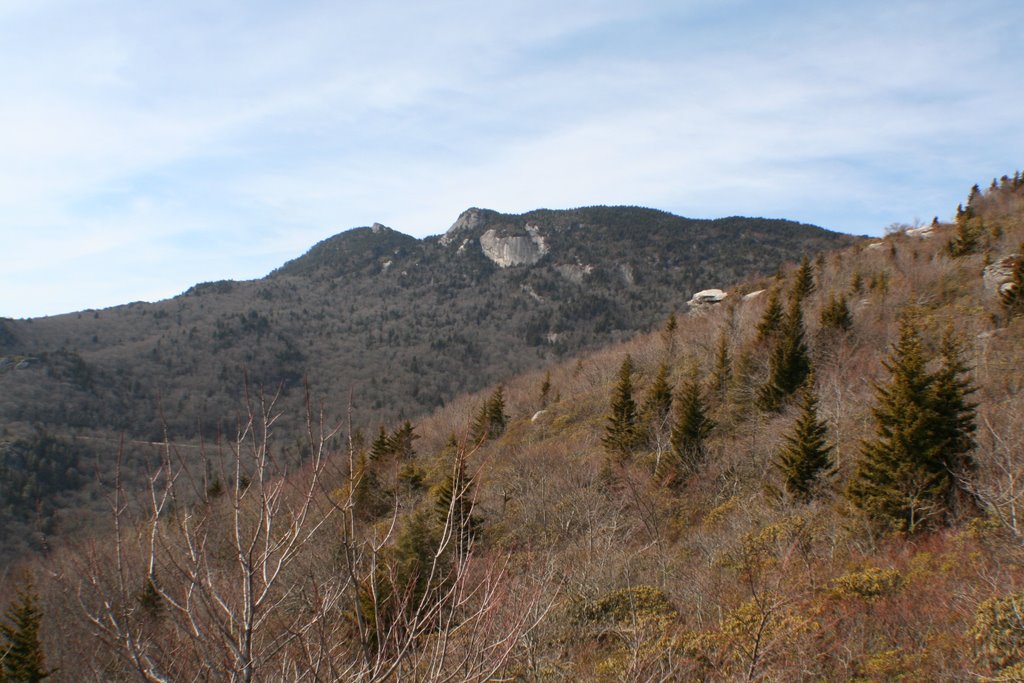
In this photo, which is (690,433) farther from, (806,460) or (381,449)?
(381,449)

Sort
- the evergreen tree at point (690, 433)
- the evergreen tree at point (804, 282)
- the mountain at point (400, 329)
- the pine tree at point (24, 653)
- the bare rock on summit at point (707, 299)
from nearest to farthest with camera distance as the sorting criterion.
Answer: the pine tree at point (24, 653) < the evergreen tree at point (690, 433) < the evergreen tree at point (804, 282) < the bare rock on summit at point (707, 299) < the mountain at point (400, 329)

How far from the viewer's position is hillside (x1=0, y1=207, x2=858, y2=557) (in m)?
102

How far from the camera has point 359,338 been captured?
169 m

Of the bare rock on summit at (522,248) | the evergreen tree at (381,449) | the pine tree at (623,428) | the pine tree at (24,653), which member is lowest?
the pine tree at (24,653)

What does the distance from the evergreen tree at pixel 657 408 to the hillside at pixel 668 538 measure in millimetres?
187

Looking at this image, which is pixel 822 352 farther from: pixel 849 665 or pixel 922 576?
pixel 849 665

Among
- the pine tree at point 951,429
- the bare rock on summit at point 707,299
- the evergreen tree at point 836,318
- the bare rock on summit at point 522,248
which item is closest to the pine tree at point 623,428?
the evergreen tree at point 836,318

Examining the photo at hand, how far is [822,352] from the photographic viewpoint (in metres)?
29.0

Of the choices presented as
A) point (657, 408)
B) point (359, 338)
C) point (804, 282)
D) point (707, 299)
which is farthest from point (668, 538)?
point (359, 338)

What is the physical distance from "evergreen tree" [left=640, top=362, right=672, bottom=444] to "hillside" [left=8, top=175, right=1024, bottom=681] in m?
0.19

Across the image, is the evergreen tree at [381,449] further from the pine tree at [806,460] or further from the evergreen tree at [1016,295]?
the evergreen tree at [1016,295]

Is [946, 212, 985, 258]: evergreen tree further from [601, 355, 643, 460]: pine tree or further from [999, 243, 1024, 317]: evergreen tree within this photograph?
[601, 355, 643, 460]: pine tree

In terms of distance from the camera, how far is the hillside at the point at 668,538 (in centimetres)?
374

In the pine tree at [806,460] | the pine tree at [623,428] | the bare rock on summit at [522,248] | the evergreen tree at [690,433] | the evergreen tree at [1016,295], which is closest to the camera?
the pine tree at [806,460]
